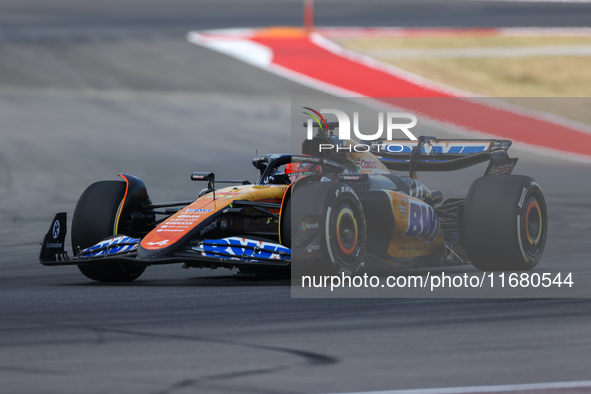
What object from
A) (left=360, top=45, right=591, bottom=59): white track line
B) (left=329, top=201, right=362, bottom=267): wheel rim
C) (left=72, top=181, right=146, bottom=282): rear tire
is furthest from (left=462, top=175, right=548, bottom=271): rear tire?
(left=360, top=45, right=591, bottom=59): white track line

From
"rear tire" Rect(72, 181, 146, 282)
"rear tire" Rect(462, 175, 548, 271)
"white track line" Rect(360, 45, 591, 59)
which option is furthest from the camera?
"white track line" Rect(360, 45, 591, 59)

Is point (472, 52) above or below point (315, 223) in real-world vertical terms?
above

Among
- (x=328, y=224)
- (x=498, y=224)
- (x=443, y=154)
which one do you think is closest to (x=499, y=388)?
(x=328, y=224)

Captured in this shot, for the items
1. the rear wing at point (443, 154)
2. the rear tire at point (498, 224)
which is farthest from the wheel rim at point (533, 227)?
the rear wing at point (443, 154)

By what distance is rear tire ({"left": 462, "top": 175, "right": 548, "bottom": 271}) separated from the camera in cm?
773

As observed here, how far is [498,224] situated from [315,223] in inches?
71.3

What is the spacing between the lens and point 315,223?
687cm

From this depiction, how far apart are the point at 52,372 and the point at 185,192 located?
9778 millimetres

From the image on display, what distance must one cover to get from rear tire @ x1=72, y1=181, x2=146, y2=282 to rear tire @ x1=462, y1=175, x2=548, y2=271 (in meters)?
2.92

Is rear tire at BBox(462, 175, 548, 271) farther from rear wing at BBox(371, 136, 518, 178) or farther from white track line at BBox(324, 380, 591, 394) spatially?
white track line at BBox(324, 380, 591, 394)

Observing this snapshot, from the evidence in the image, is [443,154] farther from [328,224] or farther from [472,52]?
[472,52]

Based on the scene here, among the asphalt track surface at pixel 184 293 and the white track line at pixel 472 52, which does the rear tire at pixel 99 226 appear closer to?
the asphalt track surface at pixel 184 293

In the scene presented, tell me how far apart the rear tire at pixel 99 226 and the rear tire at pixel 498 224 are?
2.92 meters

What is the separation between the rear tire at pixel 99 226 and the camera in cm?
750
